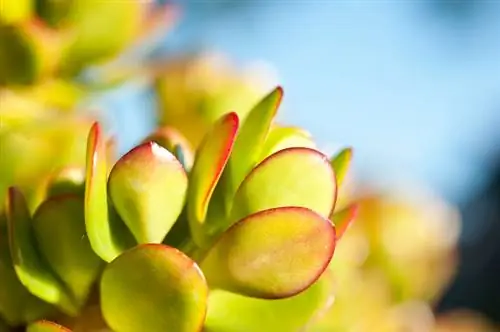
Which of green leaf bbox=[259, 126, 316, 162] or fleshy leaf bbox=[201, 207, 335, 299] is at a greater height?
green leaf bbox=[259, 126, 316, 162]

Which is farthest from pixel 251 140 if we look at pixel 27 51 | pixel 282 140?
pixel 27 51

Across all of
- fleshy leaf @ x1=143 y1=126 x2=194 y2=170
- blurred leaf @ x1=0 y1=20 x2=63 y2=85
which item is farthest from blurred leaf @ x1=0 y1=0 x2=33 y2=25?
fleshy leaf @ x1=143 y1=126 x2=194 y2=170

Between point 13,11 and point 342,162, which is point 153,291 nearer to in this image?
point 342,162

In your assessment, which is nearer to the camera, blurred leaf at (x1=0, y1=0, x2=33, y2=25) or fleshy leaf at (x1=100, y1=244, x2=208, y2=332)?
fleshy leaf at (x1=100, y1=244, x2=208, y2=332)

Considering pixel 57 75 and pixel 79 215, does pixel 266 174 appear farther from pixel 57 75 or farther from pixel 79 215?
Answer: pixel 57 75

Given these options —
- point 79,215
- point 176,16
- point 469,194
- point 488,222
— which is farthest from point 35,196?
point 469,194

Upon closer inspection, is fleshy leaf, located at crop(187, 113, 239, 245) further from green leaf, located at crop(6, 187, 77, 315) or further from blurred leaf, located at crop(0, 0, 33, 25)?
blurred leaf, located at crop(0, 0, 33, 25)

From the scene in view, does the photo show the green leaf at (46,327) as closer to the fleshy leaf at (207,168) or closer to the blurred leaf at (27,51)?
the fleshy leaf at (207,168)

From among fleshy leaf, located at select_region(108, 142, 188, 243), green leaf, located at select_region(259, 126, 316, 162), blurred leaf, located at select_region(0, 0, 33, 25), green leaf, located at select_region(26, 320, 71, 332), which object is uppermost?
blurred leaf, located at select_region(0, 0, 33, 25)
